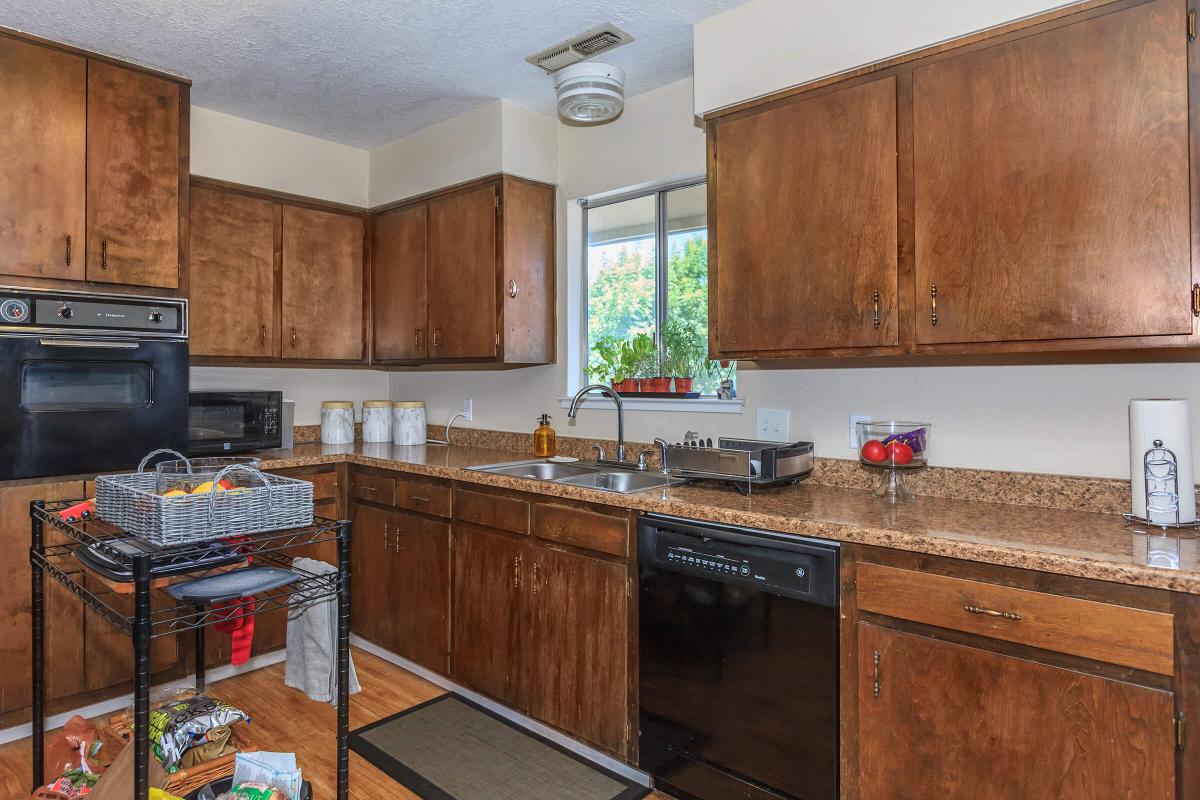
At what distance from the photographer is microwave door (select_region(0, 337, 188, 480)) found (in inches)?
95.1

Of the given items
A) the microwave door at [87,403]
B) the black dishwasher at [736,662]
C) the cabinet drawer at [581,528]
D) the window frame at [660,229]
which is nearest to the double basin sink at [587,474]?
the cabinet drawer at [581,528]

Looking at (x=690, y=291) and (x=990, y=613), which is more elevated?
(x=690, y=291)

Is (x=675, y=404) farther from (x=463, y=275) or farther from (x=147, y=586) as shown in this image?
(x=147, y=586)

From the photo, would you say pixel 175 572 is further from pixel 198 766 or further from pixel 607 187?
pixel 607 187

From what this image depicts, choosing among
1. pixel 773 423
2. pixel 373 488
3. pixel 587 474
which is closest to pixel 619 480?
pixel 587 474

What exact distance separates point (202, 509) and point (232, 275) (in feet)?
→ 7.08

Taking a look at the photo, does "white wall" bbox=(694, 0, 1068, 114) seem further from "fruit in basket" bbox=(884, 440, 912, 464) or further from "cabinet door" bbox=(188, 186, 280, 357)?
"cabinet door" bbox=(188, 186, 280, 357)

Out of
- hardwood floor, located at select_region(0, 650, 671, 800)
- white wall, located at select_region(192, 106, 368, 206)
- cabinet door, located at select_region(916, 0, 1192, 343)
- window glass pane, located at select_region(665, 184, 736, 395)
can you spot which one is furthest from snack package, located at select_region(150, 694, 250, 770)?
white wall, located at select_region(192, 106, 368, 206)

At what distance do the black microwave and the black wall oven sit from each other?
245mm

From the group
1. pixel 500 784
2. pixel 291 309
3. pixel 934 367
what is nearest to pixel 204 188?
pixel 291 309

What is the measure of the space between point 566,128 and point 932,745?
2.83 meters

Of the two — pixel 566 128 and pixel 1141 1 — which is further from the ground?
pixel 566 128

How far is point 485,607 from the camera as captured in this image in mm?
2650

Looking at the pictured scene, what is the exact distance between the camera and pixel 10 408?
2400mm
